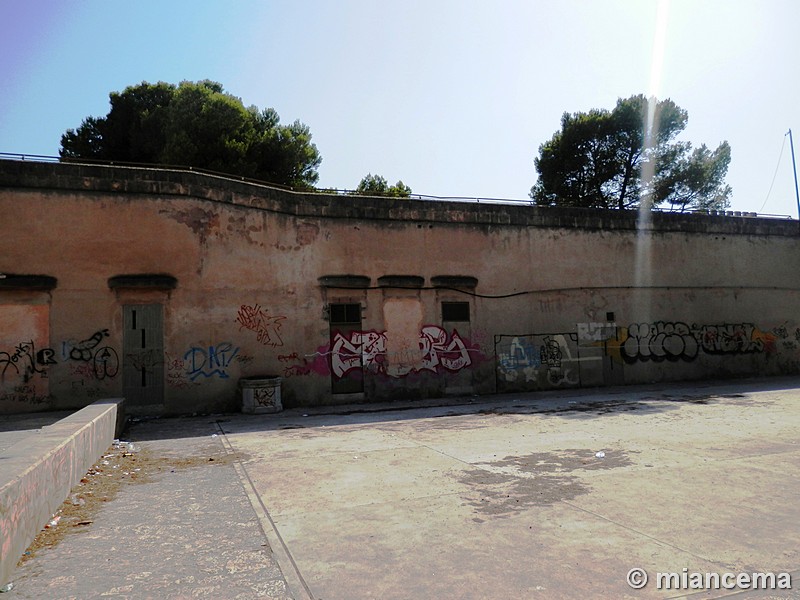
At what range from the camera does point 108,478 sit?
6418 mm

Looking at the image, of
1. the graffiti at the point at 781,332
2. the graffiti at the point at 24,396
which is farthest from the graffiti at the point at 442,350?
the graffiti at the point at 781,332

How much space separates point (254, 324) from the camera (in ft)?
42.4

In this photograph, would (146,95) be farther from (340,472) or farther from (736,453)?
(736,453)

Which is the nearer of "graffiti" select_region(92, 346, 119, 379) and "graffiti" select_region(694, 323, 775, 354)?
"graffiti" select_region(92, 346, 119, 379)

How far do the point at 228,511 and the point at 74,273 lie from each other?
28.8 ft

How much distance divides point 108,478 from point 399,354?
8.58m

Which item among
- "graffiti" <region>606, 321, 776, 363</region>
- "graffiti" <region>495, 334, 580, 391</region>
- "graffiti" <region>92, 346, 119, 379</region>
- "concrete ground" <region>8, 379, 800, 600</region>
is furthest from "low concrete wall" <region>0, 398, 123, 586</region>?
"graffiti" <region>606, 321, 776, 363</region>

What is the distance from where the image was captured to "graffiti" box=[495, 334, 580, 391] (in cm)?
1533

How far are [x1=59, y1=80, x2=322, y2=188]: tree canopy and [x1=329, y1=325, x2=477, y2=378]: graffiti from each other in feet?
46.5

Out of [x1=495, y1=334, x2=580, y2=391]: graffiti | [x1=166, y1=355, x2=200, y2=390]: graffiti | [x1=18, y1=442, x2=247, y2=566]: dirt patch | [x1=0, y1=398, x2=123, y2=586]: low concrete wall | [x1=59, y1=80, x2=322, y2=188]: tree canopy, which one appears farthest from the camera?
[x1=59, y1=80, x2=322, y2=188]: tree canopy

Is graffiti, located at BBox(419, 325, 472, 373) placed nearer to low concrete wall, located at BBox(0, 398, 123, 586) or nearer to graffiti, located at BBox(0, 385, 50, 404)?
graffiti, located at BBox(0, 385, 50, 404)

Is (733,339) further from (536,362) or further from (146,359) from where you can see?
(146,359)

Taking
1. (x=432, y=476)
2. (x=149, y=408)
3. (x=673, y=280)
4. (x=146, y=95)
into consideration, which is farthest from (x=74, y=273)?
(x=146, y=95)

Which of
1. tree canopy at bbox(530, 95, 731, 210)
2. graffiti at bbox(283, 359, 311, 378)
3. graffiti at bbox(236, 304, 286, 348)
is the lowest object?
graffiti at bbox(283, 359, 311, 378)
